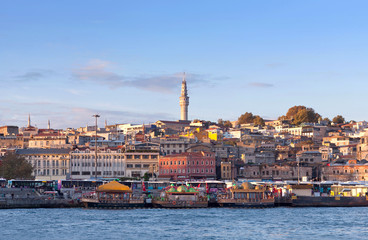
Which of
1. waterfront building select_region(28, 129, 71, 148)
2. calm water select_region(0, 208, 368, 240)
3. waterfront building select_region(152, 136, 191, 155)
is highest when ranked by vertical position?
waterfront building select_region(28, 129, 71, 148)

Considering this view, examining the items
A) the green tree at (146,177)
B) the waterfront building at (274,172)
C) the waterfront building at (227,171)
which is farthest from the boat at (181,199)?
the waterfront building at (274,172)

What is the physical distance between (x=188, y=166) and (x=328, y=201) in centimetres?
3874

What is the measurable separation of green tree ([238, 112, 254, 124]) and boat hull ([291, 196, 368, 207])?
Result: 384ft

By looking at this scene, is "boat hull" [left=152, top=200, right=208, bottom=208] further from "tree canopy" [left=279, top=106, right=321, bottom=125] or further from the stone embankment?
"tree canopy" [left=279, top=106, right=321, bottom=125]

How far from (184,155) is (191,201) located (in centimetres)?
4168

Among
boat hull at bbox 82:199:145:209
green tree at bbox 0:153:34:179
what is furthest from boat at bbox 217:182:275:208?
green tree at bbox 0:153:34:179

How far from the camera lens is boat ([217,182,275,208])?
220 ft

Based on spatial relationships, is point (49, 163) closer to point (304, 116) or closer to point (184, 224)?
point (184, 224)

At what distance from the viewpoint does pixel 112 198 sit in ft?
212

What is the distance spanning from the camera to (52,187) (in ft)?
266

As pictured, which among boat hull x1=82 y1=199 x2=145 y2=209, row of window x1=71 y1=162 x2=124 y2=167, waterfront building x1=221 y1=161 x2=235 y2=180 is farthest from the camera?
waterfront building x1=221 y1=161 x2=235 y2=180

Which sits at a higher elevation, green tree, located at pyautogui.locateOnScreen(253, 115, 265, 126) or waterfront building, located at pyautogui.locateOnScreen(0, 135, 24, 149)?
green tree, located at pyautogui.locateOnScreen(253, 115, 265, 126)

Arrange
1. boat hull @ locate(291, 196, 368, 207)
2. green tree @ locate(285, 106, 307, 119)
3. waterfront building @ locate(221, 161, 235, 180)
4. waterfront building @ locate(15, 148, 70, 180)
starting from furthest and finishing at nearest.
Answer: green tree @ locate(285, 106, 307, 119) < waterfront building @ locate(221, 161, 235, 180) < waterfront building @ locate(15, 148, 70, 180) < boat hull @ locate(291, 196, 368, 207)

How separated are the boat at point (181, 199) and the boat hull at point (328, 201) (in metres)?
8.80
